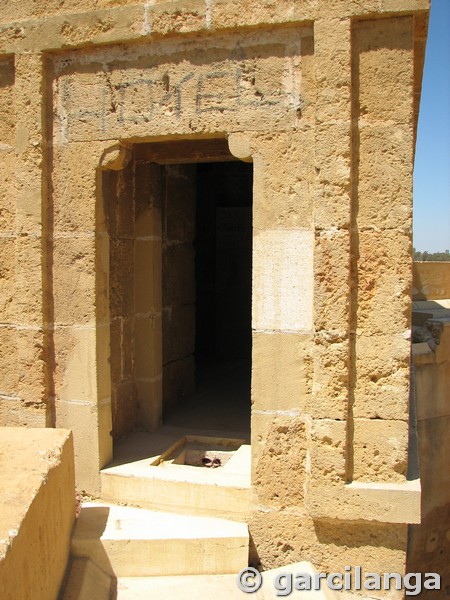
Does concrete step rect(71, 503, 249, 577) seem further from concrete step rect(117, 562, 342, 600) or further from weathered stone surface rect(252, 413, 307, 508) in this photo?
weathered stone surface rect(252, 413, 307, 508)

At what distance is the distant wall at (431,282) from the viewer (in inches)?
292

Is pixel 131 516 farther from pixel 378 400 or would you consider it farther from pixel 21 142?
pixel 21 142

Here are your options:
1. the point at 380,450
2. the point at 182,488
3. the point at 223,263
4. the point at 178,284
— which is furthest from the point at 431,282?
the point at 182,488

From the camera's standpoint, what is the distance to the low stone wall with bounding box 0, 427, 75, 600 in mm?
2057

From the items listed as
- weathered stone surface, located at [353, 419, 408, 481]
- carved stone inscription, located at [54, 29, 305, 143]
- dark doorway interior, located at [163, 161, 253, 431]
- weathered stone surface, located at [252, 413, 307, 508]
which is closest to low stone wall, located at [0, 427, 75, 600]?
weathered stone surface, located at [252, 413, 307, 508]

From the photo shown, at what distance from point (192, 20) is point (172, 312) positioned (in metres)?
2.55

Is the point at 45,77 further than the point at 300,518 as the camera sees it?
Yes

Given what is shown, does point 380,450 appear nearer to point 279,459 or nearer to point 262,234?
point 279,459

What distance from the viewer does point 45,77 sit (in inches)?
149

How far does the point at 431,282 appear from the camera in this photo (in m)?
7.48

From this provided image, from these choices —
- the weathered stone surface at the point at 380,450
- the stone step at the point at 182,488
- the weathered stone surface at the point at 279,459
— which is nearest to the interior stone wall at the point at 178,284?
the stone step at the point at 182,488

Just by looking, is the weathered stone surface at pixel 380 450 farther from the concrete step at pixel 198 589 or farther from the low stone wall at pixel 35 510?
the low stone wall at pixel 35 510

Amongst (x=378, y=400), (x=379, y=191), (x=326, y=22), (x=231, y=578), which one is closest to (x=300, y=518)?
(x=231, y=578)

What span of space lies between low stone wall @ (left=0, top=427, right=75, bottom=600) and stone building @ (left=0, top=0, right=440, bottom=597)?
0.73 metres
